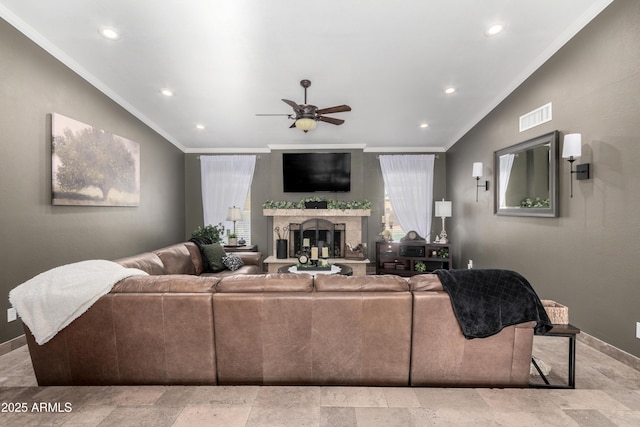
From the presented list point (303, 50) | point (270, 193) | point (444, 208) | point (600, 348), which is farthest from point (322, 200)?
point (600, 348)

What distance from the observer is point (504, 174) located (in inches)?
167

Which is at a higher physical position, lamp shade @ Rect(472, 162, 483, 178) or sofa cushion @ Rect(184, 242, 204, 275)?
lamp shade @ Rect(472, 162, 483, 178)

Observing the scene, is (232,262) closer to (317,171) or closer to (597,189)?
(317,171)

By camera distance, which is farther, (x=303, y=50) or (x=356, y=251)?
(x=356, y=251)

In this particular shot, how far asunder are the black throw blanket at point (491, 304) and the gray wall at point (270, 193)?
4543 mm

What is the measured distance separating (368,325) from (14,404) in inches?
88.1

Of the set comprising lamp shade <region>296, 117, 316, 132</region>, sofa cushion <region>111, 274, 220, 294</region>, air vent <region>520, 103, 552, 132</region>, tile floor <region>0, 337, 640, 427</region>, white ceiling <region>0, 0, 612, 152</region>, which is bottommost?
tile floor <region>0, 337, 640, 427</region>

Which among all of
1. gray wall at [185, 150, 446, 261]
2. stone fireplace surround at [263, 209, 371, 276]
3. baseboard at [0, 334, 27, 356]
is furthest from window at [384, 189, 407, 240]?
baseboard at [0, 334, 27, 356]

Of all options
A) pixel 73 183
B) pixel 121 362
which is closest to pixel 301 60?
pixel 73 183

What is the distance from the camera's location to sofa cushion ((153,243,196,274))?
3.70 metres

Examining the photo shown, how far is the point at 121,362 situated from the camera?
77.3 inches

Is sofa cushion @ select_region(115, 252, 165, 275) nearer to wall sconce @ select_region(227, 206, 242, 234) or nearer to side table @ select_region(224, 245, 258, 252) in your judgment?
side table @ select_region(224, 245, 258, 252)

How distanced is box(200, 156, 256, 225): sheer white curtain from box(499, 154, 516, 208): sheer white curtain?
4.67 metres

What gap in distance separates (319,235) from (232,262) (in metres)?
2.33
